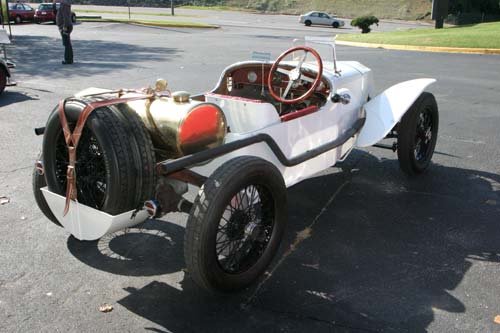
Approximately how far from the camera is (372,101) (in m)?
5.50

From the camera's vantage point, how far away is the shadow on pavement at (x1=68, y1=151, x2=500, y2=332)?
3.32 meters

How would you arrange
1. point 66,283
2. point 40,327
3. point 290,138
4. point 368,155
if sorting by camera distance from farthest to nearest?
point 368,155 < point 290,138 < point 66,283 < point 40,327

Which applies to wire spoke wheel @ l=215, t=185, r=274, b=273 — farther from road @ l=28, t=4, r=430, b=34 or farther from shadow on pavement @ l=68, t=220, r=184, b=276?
road @ l=28, t=4, r=430, b=34

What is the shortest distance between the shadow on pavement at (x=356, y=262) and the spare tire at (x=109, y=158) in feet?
2.25

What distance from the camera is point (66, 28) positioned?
14094 mm

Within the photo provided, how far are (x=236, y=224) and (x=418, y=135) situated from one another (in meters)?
3.10

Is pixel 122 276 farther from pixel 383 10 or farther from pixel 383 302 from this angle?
pixel 383 10

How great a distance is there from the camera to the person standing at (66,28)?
13956mm

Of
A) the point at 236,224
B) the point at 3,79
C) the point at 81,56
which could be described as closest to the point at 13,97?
the point at 3,79

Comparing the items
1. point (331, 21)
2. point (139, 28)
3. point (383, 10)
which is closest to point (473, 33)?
point (139, 28)

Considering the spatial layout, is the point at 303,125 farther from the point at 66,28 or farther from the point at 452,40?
the point at 452,40

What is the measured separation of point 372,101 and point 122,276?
10.4 ft

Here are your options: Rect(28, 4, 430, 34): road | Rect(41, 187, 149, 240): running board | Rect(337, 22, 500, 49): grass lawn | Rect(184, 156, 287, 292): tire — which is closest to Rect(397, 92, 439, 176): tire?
Rect(184, 156, 287, 292): tire

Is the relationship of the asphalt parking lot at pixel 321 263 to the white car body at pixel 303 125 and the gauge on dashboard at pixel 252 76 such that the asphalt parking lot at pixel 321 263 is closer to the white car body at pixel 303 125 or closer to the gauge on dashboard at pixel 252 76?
the white car body at pixel 303 125
